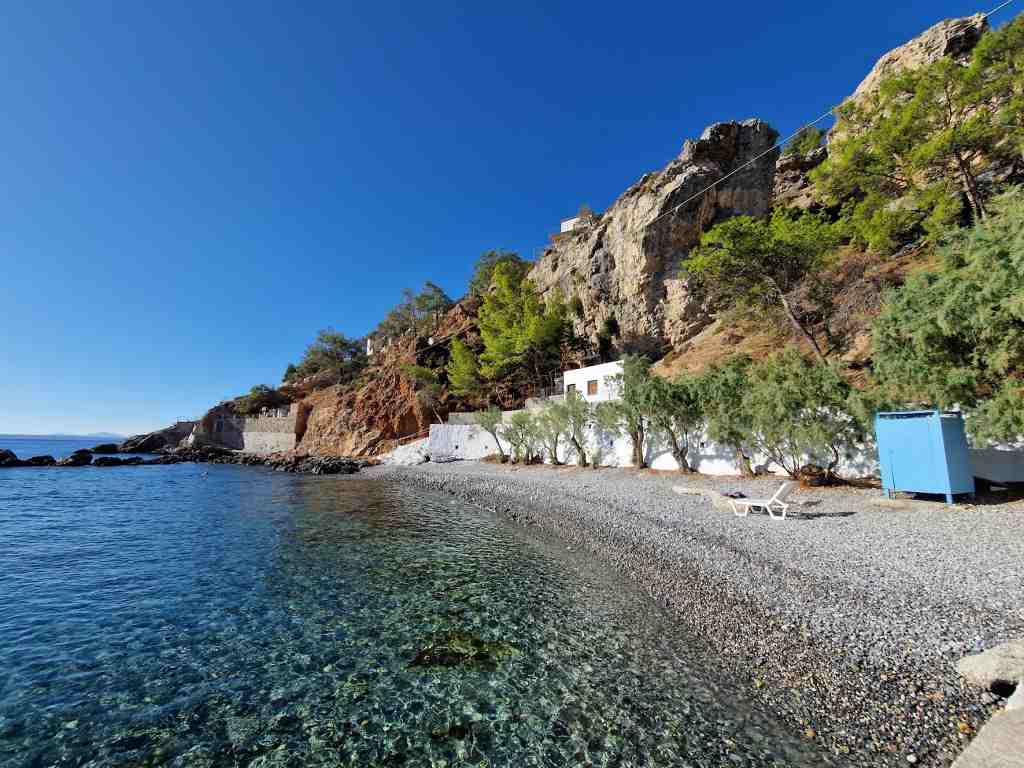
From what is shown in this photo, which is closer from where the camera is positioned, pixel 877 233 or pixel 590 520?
pixel 590 520

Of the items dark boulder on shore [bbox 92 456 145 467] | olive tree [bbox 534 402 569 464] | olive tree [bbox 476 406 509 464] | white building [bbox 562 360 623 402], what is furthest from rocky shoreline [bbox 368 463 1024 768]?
dark boulder on shore [bbox 92 456 145 467]

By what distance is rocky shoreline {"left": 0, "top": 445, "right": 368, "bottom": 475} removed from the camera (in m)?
34.6

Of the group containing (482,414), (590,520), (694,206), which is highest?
(694,206)

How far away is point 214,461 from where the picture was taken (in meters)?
48.6

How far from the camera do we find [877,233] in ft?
63.0

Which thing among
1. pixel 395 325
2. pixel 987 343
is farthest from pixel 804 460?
pixel 395 325

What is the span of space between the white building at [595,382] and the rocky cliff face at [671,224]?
707cm

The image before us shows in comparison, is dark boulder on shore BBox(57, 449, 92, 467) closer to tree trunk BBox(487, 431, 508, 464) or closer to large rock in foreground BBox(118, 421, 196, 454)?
large rock in foreground BBox(118, 421, 196, 454)

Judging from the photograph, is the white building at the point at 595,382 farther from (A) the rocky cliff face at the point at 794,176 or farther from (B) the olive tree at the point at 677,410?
(A) the rocky cliff face at the point at 794,176

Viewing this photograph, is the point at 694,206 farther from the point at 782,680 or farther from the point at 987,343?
the point at 782,680

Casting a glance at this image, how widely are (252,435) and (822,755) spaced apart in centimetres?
6496

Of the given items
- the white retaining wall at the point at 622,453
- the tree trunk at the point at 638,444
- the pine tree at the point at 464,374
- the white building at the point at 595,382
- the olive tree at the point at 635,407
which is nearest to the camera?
the white retaining wall at the point at 622,453

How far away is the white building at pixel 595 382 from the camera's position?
25.5 m

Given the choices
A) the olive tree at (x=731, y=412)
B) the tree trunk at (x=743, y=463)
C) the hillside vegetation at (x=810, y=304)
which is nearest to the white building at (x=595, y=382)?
the hillside vegetation at (x=810, y=304)
